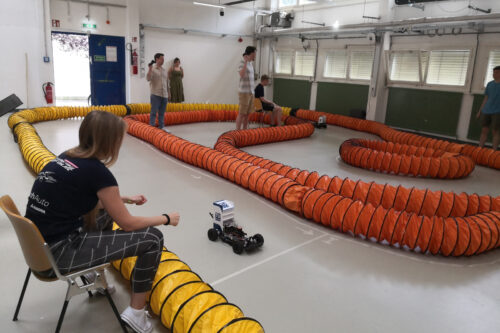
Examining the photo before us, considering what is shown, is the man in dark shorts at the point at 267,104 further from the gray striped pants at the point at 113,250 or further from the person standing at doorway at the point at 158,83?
the gray striped pants at the point at 113,250

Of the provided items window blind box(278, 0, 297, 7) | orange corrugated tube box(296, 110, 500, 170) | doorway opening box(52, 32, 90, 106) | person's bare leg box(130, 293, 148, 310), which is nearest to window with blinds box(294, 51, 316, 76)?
→ window blind box(278, 0, 297, 7)

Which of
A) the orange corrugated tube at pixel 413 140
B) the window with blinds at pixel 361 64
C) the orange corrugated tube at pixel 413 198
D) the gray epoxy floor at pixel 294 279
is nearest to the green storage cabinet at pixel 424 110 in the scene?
the window with blinds at pixel 361 64

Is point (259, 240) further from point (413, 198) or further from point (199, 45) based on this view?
point (199, 45)

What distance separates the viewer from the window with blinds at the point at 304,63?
1283cm

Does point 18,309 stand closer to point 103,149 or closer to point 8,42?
point 103,149

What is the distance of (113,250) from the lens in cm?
199

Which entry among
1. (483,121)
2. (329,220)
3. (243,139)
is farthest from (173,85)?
(329,220)

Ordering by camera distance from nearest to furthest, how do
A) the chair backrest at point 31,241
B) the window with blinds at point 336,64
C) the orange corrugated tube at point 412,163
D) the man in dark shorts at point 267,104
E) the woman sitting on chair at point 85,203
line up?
the chair backrest at point 31,241 → the woman sitting on chair at point 85,203 → the orange corrugated tube at point 412,163 → the man in dark shorts at point 267,104 → the window with blinds at point 336,64

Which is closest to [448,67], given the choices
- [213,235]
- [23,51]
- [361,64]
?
[361,64]

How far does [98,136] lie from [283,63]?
1285cm

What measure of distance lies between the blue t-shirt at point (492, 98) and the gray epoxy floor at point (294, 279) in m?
4.85

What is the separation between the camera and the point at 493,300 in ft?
9.02

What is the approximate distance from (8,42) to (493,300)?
38.4ft

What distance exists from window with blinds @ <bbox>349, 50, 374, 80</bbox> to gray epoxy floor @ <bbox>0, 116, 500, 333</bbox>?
797 cm
